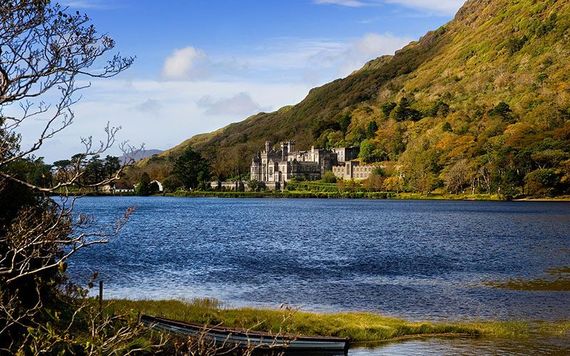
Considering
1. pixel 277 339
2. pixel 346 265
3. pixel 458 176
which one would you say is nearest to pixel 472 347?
pixel 277 339

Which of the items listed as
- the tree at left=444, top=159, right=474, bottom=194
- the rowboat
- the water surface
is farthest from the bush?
the rowboat

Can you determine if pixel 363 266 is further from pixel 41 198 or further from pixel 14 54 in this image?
pixel 14 54

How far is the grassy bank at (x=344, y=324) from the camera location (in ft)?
85.3

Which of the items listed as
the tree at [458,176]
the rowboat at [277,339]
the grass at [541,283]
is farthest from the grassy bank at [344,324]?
the tree at [458,176]

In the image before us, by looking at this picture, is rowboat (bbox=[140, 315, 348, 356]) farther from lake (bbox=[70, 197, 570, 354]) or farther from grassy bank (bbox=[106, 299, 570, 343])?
lake (bbox=[70, 197, 570, 354])

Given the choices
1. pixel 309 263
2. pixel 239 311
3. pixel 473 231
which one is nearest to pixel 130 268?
pixel 309 263

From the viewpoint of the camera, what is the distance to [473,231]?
88.4m

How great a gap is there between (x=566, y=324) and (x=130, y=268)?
99.5 ft

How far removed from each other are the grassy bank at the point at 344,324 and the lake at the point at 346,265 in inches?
101

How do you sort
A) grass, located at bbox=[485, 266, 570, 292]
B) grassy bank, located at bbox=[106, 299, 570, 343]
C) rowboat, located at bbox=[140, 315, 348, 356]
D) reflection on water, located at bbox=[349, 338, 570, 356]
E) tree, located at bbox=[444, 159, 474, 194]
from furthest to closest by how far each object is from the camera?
1. tree, located at bbox=[444, 159, 474, 194]
2. grass, located at bbox=[485, 266, 570, 292]
3. grassy bank, located at bbox=[106, 299, 570, 343]
4. reflection on water, located at bbox=[349, 338, 570, 356]
5. rowboat, located at bbox=[140, 315, 348, 356]

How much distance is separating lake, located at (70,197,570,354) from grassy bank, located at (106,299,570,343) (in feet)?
8.43

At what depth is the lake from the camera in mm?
35438

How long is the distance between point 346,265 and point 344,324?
2463 cm

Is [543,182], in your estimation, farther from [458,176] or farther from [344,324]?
[344,324]
